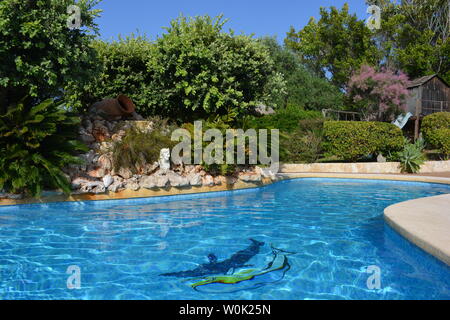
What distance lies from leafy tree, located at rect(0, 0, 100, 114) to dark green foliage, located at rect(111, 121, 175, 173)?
86.8 inches

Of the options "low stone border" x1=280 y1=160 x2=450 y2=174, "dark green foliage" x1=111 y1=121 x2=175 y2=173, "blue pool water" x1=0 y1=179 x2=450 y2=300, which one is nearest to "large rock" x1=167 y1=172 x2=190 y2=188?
"dark green foliage" x1=111 y1=121 x2=175 y2=173

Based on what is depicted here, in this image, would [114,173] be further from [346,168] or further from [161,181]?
[346,168]

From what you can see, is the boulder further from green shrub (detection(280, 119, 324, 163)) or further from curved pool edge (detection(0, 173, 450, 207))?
Answer: green shrub (detection(280, 119, 324, 163))

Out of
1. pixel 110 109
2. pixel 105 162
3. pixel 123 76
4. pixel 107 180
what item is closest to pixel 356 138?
pixel 123 76

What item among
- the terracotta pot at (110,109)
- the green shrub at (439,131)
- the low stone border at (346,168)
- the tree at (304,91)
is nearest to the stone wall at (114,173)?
the terracotta pot at (110,109)

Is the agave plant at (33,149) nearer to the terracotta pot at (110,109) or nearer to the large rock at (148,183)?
the large rock at (148,183)

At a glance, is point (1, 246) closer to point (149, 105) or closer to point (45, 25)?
point (45, 25)

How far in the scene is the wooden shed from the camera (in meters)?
31.0

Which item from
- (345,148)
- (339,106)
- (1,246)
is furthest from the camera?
(339,106)

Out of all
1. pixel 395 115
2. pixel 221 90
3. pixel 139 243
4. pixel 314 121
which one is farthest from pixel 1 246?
pixel 395 115

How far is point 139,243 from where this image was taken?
6.07 metres

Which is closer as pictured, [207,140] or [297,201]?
[297,201]

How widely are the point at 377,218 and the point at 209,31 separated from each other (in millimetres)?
9054

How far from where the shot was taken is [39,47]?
9.22m
